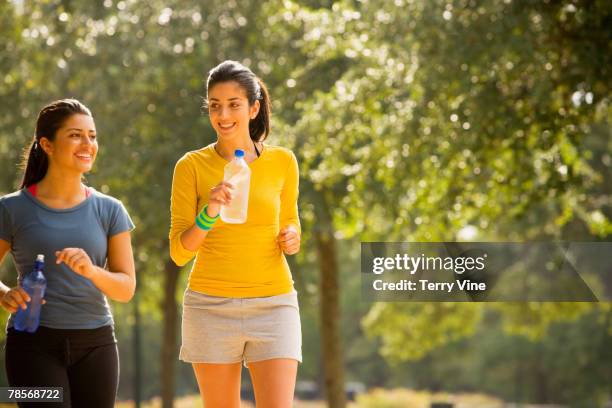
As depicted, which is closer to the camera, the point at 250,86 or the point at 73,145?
the point at 73,145

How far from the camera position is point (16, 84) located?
16766 millimetres

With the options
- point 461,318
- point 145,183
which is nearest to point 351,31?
point 145,183

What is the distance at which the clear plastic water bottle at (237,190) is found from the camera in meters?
4.29

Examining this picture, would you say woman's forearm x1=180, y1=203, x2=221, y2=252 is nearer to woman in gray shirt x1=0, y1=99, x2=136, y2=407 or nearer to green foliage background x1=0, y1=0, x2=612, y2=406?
woman in gray shirt x1=0, y1=99, x2=136, y2=407

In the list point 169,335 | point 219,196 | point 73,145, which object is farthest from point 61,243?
point 169,335

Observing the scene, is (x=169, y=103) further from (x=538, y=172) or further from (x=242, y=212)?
(x=242, y=212)

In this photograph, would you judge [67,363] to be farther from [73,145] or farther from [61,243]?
[73,145]

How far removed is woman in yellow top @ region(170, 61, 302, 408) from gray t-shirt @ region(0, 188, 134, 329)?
0.34 meters

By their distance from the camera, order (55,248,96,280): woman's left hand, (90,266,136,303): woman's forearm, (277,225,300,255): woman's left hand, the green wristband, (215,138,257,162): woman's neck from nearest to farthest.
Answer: (55,248,96,280): woman's left hand < (90,266,136,303): woman's forearm < the green wristband < (277,225,300,255): woman's left hand < (215,138,257,162): woman's neck

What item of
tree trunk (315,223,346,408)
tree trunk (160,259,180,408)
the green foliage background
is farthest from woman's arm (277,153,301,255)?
tree trunk (160,259,180,408)

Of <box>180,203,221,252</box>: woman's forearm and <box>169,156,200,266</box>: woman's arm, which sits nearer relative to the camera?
<box>180,203,221,252</box>: woman's forearm

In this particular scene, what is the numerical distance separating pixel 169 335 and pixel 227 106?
659 inches

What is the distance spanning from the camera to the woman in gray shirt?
4109 mm

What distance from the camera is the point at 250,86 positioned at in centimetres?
447
